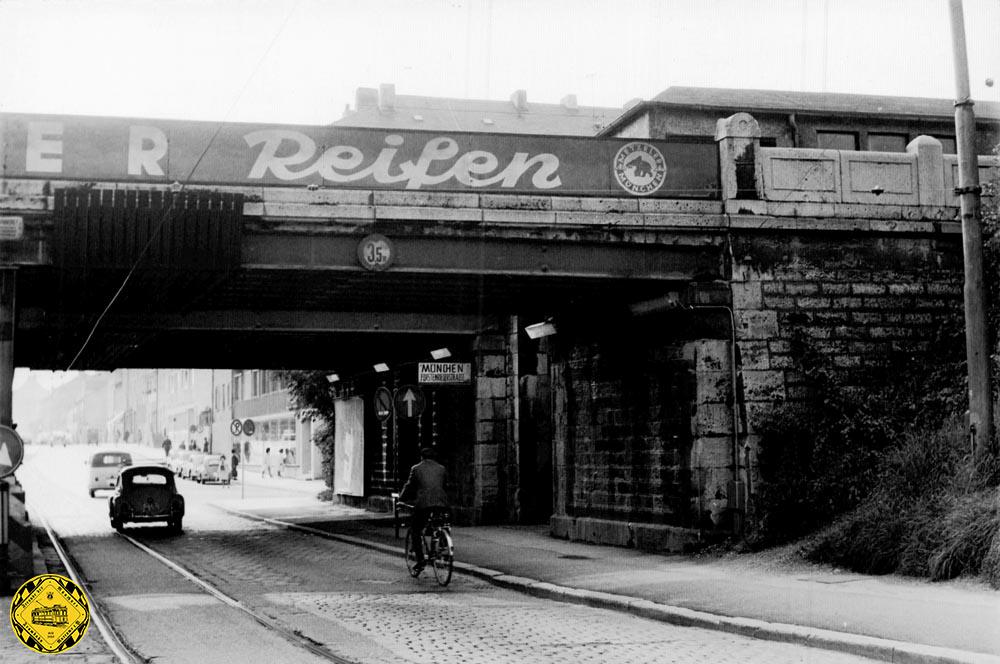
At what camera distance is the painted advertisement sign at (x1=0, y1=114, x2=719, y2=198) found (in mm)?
15227

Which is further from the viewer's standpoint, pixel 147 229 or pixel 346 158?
pixel 346 158

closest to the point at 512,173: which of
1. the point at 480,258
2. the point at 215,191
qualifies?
the point at 480,258

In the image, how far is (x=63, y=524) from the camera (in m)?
27.7

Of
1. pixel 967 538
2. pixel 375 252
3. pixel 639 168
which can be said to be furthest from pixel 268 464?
pixel 967 538

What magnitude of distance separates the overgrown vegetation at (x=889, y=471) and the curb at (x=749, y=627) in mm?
2936

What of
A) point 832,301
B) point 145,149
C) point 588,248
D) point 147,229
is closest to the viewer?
point 147,229

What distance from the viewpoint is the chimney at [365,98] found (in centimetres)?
6231

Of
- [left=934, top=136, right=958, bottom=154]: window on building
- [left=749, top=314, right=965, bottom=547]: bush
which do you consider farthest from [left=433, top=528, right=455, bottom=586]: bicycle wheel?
[left=934, top=136, right=958, bottom=154]: window on building

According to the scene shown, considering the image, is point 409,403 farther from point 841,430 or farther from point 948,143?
point 948,143

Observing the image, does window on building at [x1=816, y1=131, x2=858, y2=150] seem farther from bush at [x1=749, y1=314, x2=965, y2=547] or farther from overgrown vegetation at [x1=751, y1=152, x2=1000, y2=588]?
bush at [x1=749, y1=314, x2=965, y2=547]

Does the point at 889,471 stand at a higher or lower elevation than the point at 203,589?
higher

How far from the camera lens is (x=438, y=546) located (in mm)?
14242

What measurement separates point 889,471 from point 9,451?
10.9 m

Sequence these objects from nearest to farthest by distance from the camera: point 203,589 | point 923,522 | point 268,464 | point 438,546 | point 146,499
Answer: point 923,522 → point 203,589 → point 438,546 → point 146,499 → point 268,464
